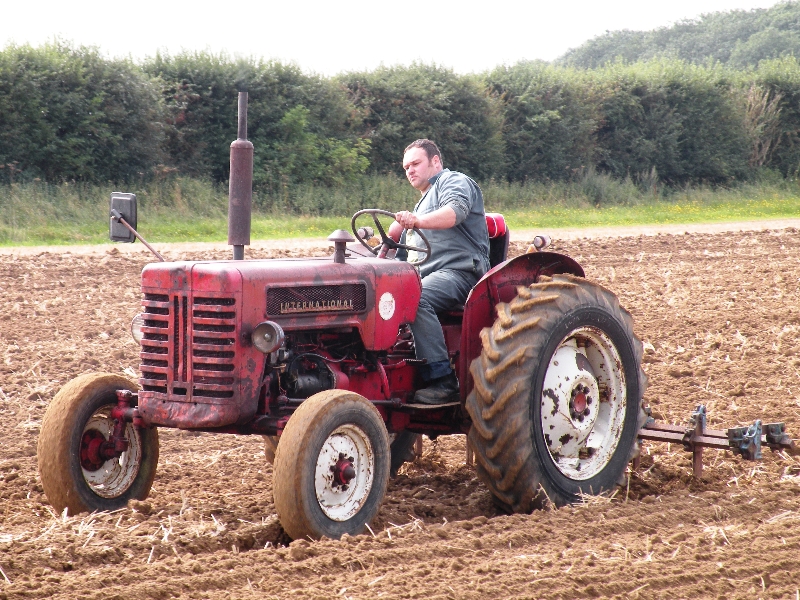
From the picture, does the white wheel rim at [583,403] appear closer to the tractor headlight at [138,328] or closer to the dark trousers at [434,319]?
the dark trousers at [434,319]

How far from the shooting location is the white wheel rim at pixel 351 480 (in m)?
4.14

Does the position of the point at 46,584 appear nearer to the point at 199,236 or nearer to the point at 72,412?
the point at 72,412

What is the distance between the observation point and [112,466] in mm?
4746

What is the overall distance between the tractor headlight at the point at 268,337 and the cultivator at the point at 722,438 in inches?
87.6

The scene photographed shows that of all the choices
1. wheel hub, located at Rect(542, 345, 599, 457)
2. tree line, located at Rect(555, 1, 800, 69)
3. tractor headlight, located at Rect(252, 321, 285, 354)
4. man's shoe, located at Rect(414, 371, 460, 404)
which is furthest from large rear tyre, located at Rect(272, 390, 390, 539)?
tree line, located at Rect(555, 1, 800, 69)

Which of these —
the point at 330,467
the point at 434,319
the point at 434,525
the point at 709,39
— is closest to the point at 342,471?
the point at 330,467

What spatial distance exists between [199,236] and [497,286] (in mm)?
12657

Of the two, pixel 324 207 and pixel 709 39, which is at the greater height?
pixel 709 39

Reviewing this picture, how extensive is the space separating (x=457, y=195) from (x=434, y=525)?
169cm

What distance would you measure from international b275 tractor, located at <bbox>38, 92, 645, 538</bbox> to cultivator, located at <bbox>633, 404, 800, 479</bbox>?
28cm

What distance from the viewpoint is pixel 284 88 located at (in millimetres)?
22484

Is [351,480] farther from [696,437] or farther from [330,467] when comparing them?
[696,437]

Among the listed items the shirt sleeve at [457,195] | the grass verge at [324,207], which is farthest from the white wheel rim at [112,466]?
the grass verge at [324,207]

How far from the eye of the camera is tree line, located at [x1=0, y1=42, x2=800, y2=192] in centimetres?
1900
